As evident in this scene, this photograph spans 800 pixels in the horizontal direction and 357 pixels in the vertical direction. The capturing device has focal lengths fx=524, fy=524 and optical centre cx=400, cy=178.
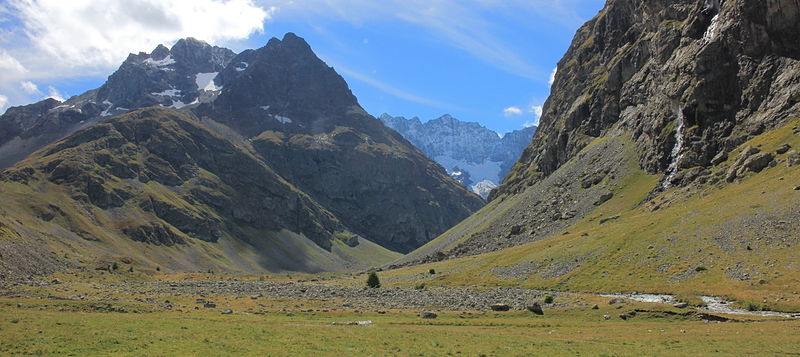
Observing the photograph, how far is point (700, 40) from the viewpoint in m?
133

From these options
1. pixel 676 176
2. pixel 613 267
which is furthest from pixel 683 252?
pixel 676 176

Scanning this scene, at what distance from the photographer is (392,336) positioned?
3897 cm

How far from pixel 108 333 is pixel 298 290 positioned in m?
59.5

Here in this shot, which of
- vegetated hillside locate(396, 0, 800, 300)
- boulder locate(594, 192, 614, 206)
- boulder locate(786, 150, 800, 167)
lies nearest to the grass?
vegetated hillside locate(396, 0, 800, 300)

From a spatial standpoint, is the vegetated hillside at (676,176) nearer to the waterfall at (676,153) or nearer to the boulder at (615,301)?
the waterfall at (676,153)

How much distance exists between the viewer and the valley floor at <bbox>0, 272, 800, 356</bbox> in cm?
3247

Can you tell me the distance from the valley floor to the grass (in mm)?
75

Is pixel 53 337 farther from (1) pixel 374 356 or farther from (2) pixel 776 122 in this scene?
(2) pixel 776 122

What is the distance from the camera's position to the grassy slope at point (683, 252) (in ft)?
207

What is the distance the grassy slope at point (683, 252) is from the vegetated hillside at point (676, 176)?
0.91 feet

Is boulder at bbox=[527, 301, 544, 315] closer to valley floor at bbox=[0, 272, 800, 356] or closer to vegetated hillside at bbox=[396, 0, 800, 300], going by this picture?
valley floor at bbox=[0, 272, 800, 356]

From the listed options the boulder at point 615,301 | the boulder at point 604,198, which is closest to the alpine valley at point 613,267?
the boulder at point 615,301

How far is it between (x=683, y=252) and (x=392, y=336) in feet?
180

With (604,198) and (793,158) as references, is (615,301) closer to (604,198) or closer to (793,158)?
(793,158)
